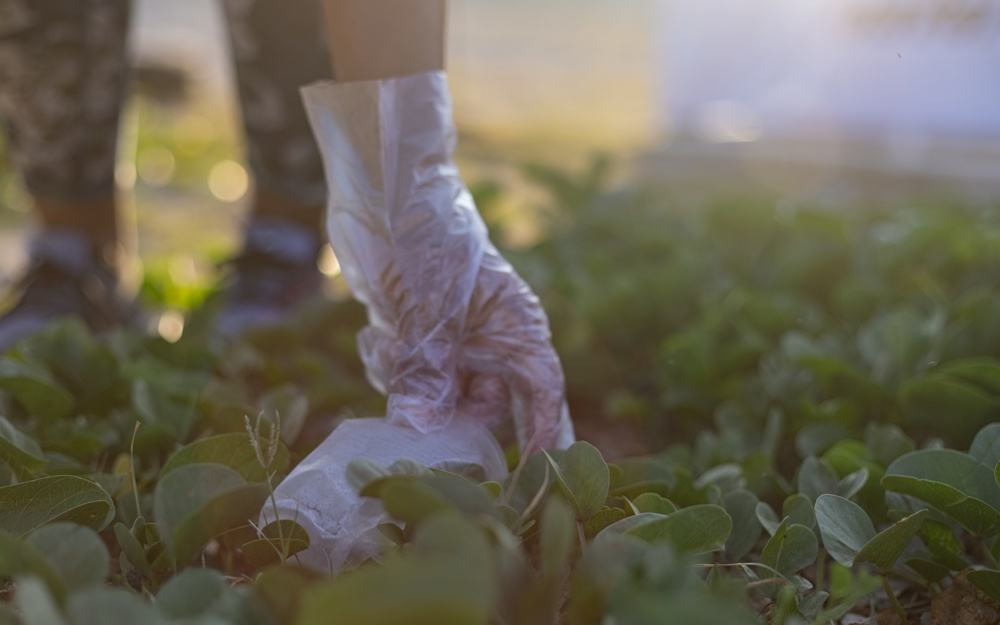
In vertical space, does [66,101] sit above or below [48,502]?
above

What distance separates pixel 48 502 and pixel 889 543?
59 centimetres

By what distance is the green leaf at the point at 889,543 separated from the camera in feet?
2.20

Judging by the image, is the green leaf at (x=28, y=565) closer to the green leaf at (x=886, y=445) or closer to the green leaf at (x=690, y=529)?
the green leaf at (x=690, y=529)

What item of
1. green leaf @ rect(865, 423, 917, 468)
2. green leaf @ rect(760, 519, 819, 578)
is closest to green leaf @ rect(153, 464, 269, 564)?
green leaf @ rect(760, 519, 819, 578)

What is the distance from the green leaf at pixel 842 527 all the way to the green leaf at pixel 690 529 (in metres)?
0.09

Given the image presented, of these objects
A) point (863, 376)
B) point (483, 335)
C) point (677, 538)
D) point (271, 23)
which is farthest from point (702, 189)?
point (677, 538)

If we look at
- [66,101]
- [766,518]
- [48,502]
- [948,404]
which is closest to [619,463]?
[766,518]

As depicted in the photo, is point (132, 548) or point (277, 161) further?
point (277, 161)

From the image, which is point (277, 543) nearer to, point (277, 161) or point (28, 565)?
point (28, 565)

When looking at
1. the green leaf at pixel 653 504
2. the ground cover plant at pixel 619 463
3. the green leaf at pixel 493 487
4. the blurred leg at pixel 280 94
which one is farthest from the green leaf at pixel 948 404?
the blurred leg at pixel 280 94

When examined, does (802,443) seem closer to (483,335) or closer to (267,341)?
(483,335)

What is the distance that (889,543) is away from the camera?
68cm

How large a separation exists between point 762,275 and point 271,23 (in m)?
0.87

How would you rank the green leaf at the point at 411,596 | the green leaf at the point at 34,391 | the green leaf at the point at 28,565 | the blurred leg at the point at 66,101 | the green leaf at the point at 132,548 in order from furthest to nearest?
1. the blurred leg at the point at 66,101
2. the green leaf at the point at 34,391
3. the green leaf at the point at 132,548
4. the green leaf at the point at 28,565
5. the green leaf at the point at 411,596
